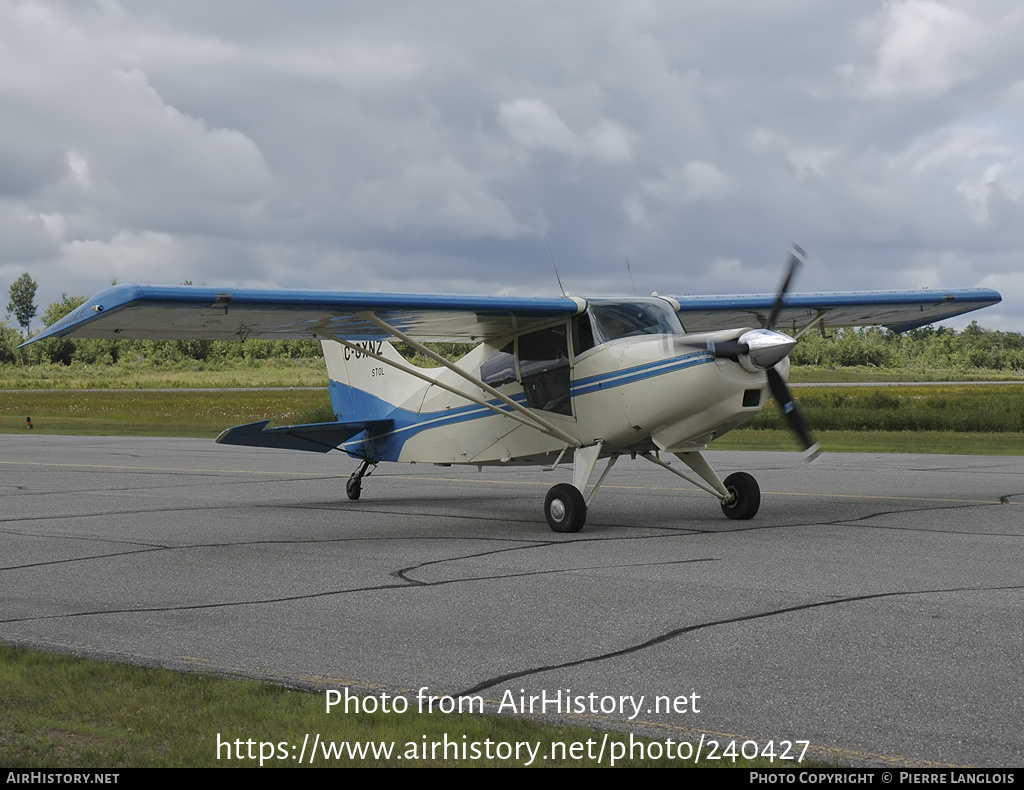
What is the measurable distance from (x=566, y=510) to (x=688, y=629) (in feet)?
17.1

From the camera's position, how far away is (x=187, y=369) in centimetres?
10600

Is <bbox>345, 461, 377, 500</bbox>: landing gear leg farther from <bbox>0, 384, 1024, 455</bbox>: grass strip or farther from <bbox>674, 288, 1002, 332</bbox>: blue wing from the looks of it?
<bbox>0, 384, 1024, 455</bbox>: grass strip

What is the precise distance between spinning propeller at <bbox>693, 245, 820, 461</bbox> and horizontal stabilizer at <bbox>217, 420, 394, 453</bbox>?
20.8ft

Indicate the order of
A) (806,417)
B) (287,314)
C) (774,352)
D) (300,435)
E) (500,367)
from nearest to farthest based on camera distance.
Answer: (774,352) → (287,314) → (500,367) → (300,435) → (806,417)

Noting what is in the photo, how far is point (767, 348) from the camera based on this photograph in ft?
36.0

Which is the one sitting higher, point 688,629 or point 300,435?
point 300,435

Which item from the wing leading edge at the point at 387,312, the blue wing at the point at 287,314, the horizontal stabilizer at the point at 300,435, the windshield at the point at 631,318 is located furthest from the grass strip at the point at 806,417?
the blue wing at the point at 287,314

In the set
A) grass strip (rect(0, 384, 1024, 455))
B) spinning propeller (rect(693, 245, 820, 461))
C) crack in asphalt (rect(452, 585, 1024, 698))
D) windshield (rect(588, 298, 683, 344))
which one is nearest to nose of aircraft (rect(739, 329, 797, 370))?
spinning propeller (rect(693, 245, 820, 461))

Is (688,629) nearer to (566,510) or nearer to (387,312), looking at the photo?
(566,510)

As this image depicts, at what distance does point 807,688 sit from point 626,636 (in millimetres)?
1503

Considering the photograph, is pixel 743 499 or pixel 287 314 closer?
pixel 287 314

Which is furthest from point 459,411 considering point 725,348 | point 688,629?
point 688,629

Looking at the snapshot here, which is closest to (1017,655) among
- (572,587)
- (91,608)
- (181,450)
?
(572,587)

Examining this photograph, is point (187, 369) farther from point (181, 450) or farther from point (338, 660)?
point (338, 660)
